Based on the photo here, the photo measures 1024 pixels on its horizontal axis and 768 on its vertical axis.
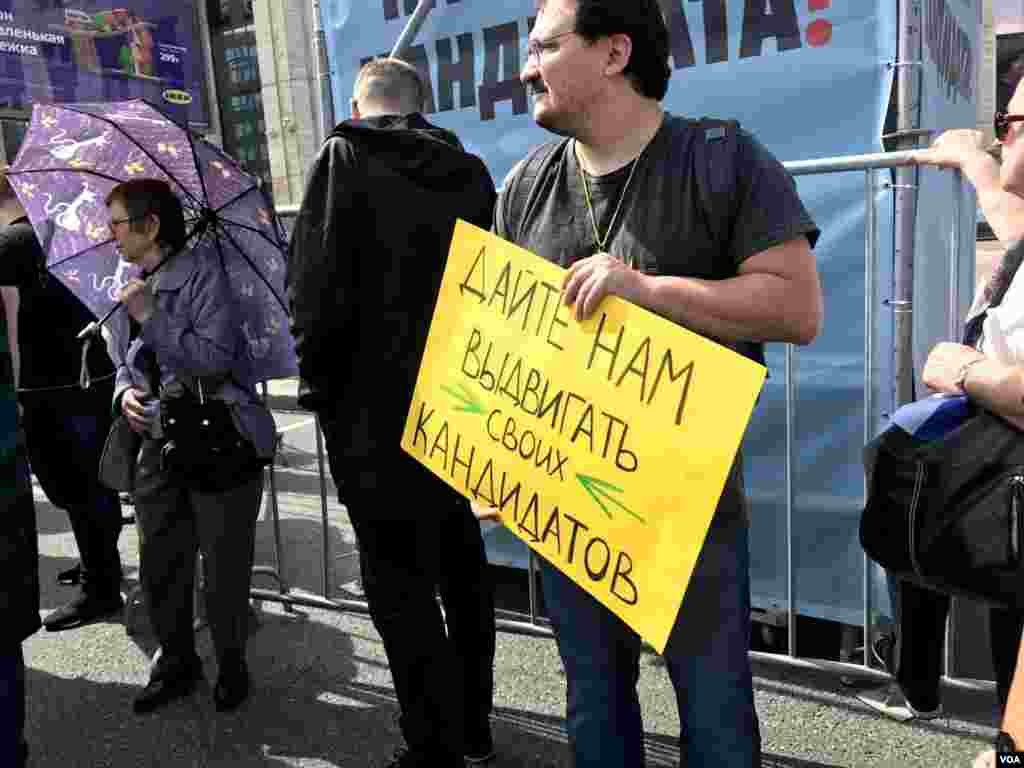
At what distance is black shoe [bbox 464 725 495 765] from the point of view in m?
2.70

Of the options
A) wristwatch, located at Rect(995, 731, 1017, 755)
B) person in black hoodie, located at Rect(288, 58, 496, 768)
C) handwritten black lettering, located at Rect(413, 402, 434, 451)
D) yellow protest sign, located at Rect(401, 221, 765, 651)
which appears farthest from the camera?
person in black hoodie, located at Rect(288, 58, 496, 768)

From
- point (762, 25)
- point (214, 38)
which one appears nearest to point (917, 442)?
point (762, 25)

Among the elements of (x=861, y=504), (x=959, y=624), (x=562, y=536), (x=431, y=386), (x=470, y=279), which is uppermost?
(x=470, y=279)

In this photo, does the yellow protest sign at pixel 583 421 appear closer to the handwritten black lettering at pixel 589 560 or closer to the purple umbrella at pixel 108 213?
the handwritten black lettering at pixel 589 560

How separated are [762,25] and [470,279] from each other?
77.4 inches

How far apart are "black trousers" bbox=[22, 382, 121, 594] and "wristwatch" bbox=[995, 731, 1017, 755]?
3.94 metres

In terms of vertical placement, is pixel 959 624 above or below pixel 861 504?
below

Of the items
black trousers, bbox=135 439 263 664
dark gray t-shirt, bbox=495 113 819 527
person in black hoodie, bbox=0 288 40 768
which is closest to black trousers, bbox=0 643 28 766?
person in black hoodie, bbox=0 288 40 768

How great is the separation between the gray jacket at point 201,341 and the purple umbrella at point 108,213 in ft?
0.20

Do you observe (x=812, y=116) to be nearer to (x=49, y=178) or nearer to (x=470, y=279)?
(x=470, y=279)

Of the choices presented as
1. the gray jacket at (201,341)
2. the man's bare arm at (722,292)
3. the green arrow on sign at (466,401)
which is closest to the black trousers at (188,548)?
the gray jacket at (201,341)

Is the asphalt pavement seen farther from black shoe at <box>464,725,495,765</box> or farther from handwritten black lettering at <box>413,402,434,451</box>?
handwritten black lettering at <box>413,402,434,451</box>

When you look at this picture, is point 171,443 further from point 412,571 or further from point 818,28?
point 818,28

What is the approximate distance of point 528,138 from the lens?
12.2 ft
